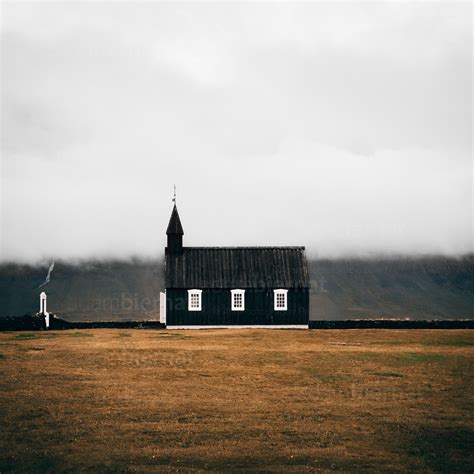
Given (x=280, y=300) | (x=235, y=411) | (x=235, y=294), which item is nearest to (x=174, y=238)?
(x=235, y=294)

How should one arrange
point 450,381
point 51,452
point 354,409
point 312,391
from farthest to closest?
Answer: point 450,381 < point 312,391 < point 354,409 < point 51,452

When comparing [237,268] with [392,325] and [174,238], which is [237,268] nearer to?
[174,238]

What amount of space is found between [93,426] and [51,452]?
226 centimetres

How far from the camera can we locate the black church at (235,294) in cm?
5700

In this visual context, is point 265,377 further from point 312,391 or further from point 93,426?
point 93,426

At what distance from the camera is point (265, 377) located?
85.3 ft

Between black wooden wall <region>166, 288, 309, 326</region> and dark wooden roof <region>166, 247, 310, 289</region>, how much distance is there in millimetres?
795

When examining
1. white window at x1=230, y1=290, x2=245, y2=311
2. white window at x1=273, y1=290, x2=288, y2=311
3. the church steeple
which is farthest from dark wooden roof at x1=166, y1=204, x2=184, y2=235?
white window at x1=273, y1=290, x2=288, y2=311

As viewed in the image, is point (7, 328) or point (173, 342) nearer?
point (173, 342)

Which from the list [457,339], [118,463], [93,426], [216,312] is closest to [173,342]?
[216,312]

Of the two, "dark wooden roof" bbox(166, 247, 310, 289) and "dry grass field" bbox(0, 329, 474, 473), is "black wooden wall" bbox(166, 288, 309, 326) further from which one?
"dry grass field" bbox(0, 329, 474, 473)

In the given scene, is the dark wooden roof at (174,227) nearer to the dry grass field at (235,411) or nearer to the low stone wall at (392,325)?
the low stone wall at (392,325)

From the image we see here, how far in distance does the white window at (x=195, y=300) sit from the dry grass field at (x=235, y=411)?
22006mm

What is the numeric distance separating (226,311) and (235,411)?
37281mm
